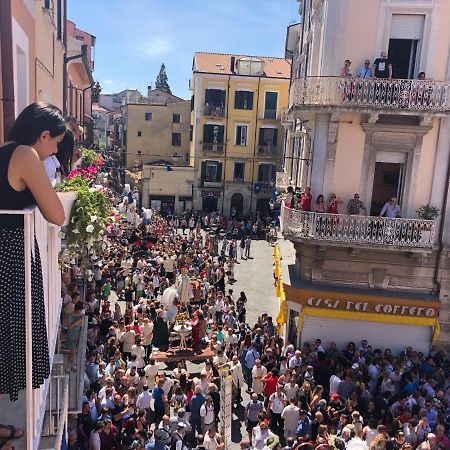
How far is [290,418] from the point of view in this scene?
11.5 meters

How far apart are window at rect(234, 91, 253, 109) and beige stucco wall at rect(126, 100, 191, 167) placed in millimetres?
10234

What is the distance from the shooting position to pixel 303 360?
14867mm

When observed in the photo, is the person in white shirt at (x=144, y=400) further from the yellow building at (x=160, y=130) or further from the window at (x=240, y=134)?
the yellow building at (x=160, y=130)

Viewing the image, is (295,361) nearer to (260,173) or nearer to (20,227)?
(20,227)

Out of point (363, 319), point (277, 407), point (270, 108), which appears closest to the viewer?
point (277, 407)

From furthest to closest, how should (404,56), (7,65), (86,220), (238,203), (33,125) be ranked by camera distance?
(238,203) < (404,56) < (86,220) < (7,65) < (33,125)

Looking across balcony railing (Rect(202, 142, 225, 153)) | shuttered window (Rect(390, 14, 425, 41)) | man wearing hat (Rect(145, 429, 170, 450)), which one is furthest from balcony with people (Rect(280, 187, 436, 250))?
balcony railing (Rect(202, 142, 225, 153))

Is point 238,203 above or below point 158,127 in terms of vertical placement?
below

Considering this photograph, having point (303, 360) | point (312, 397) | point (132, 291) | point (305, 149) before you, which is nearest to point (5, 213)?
point (312, 397)

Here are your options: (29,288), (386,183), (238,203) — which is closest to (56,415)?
(29,288)

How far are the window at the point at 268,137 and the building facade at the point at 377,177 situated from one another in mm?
27218

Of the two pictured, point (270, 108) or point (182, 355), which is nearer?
point (182, 355)

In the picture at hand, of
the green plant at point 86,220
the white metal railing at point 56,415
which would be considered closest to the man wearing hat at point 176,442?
the green plant at point 86,220

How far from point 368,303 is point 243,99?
30.5m
